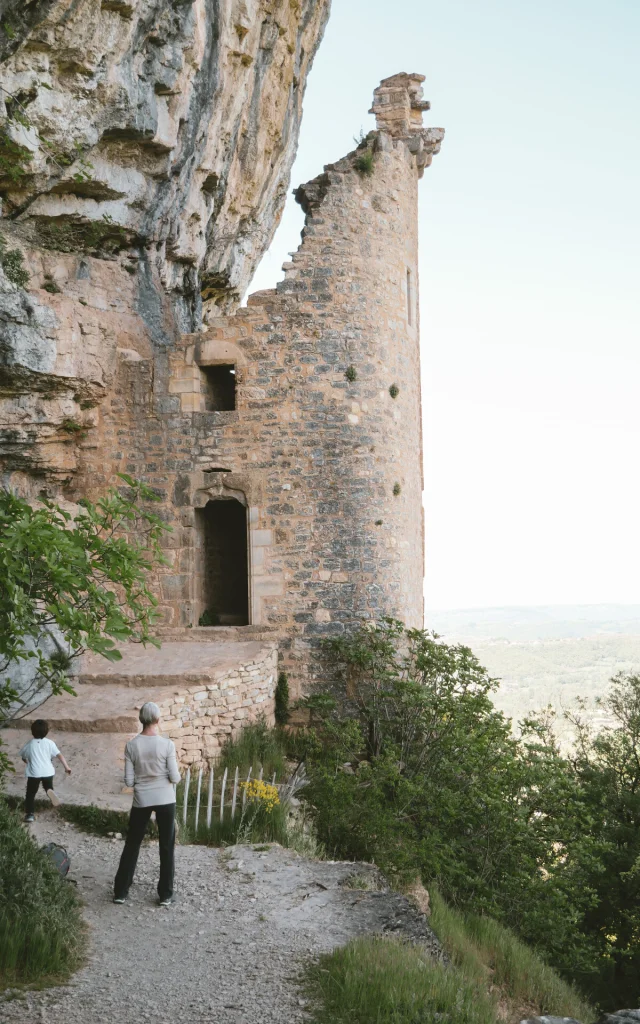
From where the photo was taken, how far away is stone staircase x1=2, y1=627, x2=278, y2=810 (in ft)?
31.3

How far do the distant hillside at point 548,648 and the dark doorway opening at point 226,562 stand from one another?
6.53 metres

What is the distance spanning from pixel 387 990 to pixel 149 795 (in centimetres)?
222

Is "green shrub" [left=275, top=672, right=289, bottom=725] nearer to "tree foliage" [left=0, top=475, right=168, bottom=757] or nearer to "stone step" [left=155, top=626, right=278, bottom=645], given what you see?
"stone step" [left=155, top=626, right=278, bottom=645]

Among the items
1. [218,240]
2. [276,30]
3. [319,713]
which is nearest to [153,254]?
[218,240]

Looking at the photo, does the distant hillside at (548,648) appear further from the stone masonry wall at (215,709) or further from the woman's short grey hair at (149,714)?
the woman's short grey hair at (149,714)

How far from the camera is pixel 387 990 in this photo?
5664 millimetres

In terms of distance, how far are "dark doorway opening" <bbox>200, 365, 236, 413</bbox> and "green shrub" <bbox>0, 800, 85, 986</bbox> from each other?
8093mm

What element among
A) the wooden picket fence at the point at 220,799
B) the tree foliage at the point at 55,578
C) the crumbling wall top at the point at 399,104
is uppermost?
the crumbling wall top at the point at 399,104

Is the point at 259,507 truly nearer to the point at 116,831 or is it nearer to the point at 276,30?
the point at 116,831

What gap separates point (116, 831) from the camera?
28.3 ft

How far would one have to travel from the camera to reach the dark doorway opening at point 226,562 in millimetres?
14672

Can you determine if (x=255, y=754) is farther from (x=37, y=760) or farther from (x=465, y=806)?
(x=37, y=760)

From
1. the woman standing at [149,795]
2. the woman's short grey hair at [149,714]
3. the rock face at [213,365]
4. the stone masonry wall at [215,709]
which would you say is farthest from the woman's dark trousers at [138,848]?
the rock face at [213,365]

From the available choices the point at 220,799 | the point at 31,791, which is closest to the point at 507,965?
the point at 220,799
